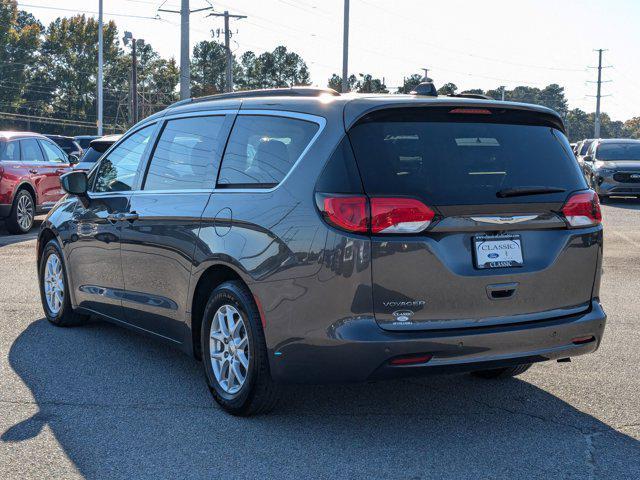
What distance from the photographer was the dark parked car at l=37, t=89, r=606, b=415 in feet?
14.5

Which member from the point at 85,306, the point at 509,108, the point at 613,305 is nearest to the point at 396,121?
the point at 509,108

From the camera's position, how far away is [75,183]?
695 centimetres

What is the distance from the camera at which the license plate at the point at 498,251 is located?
4.56 metres

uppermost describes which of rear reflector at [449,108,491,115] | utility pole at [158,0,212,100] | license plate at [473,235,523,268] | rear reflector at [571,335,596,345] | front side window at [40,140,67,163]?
utility pole at [158,0,212,100]

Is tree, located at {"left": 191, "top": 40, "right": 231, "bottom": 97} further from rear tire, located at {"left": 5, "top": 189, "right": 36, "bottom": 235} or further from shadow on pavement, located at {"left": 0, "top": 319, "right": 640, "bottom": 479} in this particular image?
shadow on pavement, located at {"left": 0, "top": 319, "right": 640, "bottom": 479}

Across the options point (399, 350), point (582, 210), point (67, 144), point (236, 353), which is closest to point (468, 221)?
point (399, 350)

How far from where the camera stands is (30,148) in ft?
53.7

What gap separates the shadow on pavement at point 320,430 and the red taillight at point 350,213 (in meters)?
1.14

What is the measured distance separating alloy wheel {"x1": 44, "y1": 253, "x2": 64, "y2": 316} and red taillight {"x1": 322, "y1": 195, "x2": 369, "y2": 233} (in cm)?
383

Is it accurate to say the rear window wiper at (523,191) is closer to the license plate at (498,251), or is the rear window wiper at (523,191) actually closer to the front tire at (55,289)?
the license plate at (498,251)

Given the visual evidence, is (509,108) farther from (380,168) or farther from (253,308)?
(253,308)

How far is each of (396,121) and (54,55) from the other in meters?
106

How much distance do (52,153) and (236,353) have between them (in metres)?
13.1

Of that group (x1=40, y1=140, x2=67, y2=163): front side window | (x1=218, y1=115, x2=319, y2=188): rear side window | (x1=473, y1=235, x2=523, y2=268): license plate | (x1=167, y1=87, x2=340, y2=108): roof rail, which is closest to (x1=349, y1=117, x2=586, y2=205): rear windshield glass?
(x1=473, y1=235, x2=523, y2=268): license plate
